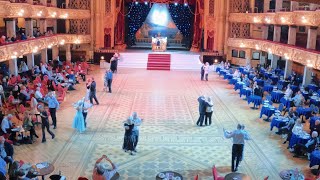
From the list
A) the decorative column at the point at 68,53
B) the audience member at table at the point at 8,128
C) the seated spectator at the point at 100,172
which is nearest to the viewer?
the seated spectator at the point at 100,172

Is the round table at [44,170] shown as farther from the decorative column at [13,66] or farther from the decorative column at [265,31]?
the decorative column at [265,31]

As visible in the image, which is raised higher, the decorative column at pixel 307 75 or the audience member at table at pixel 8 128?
the decorative column at pixel 307 75

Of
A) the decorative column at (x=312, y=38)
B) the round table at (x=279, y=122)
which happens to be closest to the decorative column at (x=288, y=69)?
the decorative column at (x=312, y=38)

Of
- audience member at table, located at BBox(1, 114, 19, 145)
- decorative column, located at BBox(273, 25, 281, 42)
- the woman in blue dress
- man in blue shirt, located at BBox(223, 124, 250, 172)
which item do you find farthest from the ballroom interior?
man in blue shirt, located at BBox(223, 124, 250, 172)

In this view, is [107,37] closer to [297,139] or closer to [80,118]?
[80,118]

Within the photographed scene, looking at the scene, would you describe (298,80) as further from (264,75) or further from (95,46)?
(95,46)

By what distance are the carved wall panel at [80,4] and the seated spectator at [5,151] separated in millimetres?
21831

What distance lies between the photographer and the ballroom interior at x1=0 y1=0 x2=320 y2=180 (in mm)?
11711

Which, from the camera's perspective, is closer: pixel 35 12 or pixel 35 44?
pixel 35 44

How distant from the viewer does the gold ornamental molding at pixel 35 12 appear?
1866 cm

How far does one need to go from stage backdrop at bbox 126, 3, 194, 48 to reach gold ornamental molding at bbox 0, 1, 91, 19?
16.7 ft

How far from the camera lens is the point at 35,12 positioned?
23.2 meters

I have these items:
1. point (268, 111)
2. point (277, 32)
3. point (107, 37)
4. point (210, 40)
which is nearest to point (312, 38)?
point (277, 32)

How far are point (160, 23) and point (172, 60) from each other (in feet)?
23.3
